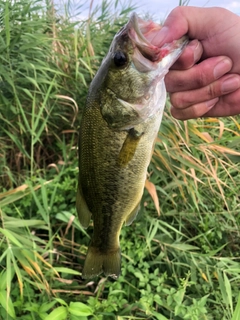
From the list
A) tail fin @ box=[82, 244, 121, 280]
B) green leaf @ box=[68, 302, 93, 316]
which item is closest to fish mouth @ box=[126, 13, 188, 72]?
tail fin @ box=[82, 244, 121, 280]

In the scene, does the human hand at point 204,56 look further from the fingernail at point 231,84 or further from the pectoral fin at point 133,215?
the pectoral fin at point 133,215

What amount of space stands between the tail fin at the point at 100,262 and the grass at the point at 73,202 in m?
0.38

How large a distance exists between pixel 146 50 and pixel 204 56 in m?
0.37

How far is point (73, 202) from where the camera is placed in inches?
96.5

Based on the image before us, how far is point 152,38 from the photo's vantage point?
1175 millimetres

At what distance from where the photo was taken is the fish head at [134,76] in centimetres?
114

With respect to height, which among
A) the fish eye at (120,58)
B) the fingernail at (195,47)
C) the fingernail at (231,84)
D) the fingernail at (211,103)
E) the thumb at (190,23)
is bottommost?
the fingernail at (211,103)

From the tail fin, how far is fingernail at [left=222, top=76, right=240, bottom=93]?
81 cm

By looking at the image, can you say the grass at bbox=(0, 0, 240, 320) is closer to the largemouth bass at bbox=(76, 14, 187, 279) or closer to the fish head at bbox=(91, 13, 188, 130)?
the largemouth bass at bbox=(76, 14, 187, 279)

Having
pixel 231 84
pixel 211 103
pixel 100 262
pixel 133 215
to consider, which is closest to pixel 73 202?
pixel 100 262

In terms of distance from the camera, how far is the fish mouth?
1115 mm

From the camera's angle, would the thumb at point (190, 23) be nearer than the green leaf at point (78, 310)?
Yes

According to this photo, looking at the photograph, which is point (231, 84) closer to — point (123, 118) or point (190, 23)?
point (190, 23)

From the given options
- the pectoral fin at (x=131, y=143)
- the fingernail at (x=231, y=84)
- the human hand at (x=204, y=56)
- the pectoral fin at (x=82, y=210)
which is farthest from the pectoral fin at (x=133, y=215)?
the fingernail at (x=231, y=84)
